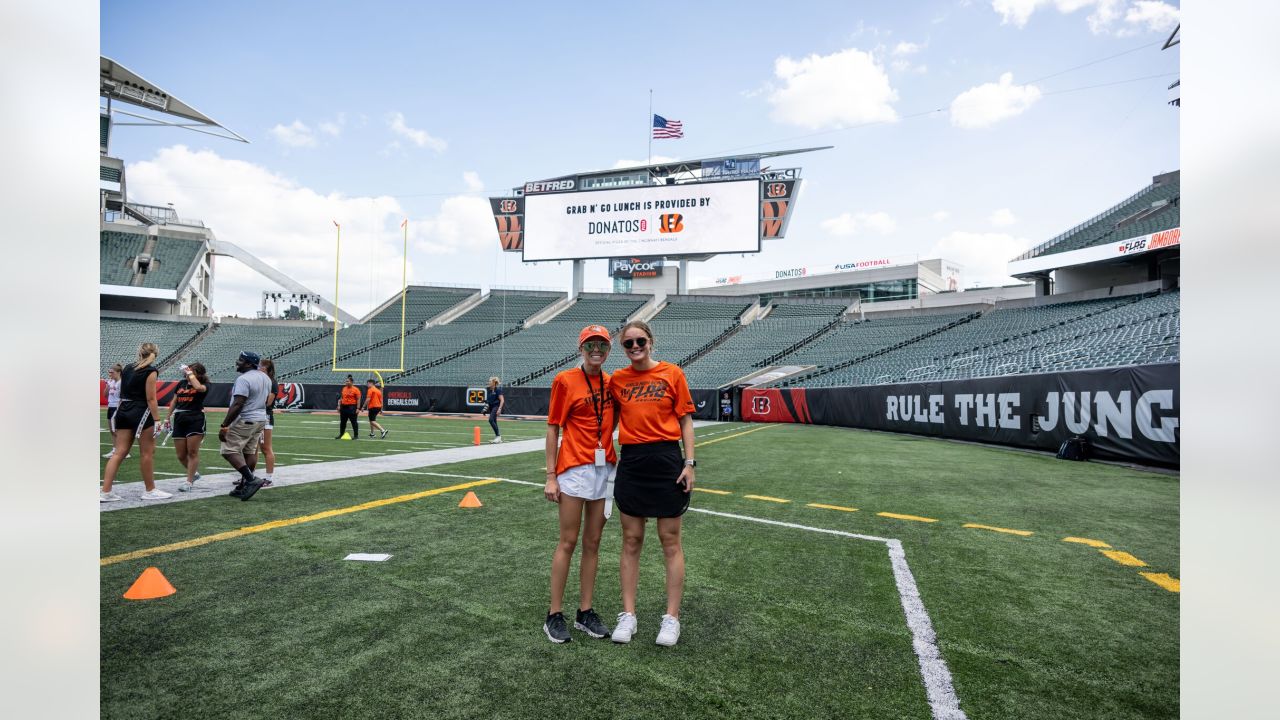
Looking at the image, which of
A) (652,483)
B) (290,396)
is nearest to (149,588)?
(652,483)

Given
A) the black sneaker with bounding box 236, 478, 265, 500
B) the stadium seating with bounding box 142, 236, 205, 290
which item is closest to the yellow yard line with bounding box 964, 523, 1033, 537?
the black sneaker with bounding box 236, 478, 265, 500

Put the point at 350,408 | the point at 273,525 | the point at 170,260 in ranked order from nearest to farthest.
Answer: the point at 273,525 < the point at 350,408 < the point at 170,260

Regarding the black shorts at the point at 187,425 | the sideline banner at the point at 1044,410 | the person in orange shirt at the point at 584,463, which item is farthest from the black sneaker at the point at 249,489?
the sideline banner at the point at 1044,410

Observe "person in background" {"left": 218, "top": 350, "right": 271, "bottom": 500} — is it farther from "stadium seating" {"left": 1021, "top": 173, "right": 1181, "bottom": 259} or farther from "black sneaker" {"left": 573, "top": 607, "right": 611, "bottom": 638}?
"stadium seating" {"left": 1021, "top": 173, "right": 1181, "bottom": 259}

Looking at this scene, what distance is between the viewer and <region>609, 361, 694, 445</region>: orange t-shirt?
3.87 m

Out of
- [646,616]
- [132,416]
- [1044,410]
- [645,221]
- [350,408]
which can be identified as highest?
[645,221]

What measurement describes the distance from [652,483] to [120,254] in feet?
183

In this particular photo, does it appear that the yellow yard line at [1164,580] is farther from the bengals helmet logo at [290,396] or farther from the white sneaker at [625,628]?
the bengals helmet logo at [290,396]

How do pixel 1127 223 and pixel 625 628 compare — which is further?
pixel 1127 223

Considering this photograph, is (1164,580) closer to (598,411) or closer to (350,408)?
(598,411)

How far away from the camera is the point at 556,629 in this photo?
12.2 feet

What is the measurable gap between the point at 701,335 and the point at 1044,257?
1908 centimetres
